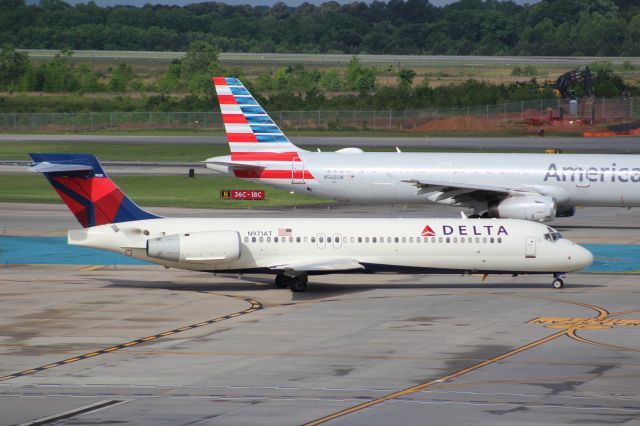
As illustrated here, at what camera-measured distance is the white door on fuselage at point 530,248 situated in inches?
1975

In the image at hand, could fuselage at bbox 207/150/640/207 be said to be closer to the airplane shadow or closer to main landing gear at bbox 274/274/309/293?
the airplane shadow

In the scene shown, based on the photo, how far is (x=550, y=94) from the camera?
512 feet

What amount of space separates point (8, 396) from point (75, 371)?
139 inches

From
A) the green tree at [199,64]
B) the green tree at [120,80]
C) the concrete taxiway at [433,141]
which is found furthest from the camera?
the green tree at [199,64]

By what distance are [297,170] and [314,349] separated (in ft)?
111

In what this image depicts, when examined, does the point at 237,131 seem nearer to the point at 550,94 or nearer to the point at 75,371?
the point at 75,371

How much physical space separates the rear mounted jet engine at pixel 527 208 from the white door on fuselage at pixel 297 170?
1177 centimetres

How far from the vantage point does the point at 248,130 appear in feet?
240

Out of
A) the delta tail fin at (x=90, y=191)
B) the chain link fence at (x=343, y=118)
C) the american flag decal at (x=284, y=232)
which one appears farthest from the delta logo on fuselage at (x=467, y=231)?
the chain link fence at (x=343, y=118)

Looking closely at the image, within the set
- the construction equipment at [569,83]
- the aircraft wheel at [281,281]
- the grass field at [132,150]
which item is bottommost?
the aircraft wheel at [281,281]

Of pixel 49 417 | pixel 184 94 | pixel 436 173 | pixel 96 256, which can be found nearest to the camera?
pixel 49 417

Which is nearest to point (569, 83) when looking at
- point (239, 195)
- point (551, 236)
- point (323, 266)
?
point (239, 195)

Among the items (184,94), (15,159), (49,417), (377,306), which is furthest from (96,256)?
(184,94)

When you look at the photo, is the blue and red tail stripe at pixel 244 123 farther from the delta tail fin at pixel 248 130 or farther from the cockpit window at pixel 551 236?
the cockpit window at pixel 551 236
